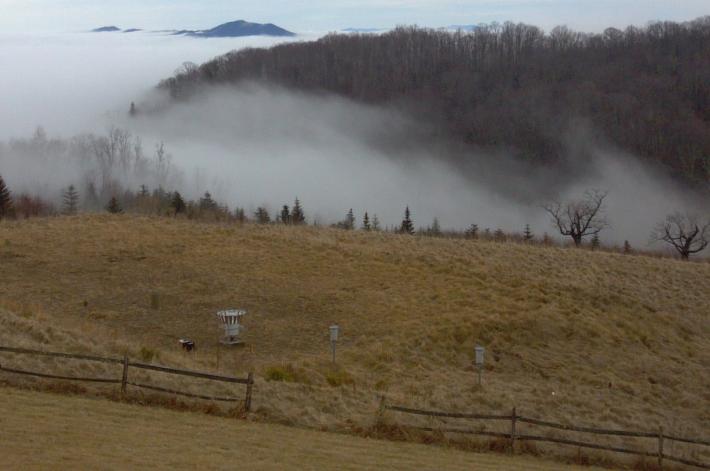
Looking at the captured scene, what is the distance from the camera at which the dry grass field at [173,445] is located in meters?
11.5

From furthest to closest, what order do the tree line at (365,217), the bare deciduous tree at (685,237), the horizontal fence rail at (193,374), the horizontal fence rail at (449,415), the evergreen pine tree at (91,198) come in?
1. the evergreen pine tree at (91,198)
2. the tree line at (365,217)
3. the bare deciduous tree at (685,237)
4. the horizontal fence rail at (193,374)
5. the horizontal fence rail at (449,415)

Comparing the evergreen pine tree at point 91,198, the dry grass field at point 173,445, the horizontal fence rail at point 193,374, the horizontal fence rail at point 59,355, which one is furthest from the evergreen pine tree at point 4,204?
the dry grass field at point 173,445

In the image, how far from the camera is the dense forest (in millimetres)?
128500

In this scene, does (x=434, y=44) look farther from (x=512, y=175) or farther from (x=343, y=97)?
(x=512, y=175)

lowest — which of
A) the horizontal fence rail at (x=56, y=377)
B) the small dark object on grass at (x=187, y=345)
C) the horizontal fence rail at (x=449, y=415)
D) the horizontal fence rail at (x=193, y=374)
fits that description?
the small dark object on grass at (x=187, y=345)

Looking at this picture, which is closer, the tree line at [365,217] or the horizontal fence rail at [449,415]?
the horizontal fence rail at [449,415]

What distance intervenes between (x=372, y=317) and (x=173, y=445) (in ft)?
43.1

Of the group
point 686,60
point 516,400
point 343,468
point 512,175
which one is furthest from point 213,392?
point 686,60

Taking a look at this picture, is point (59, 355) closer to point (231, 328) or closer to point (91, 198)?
point (231, 328)

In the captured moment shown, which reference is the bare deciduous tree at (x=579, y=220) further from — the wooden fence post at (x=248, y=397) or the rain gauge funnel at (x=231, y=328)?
the wooden fence post at (x=248, y=397)

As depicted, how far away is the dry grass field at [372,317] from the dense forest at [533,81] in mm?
→ 97180

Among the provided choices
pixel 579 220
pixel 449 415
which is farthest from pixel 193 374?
pixel 579 220

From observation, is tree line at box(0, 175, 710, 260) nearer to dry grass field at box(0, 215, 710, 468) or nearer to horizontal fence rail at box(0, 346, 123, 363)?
dry grass field at box(0, 215, 710, 468)

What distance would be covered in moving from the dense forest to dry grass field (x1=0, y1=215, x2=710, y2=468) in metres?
97.2
